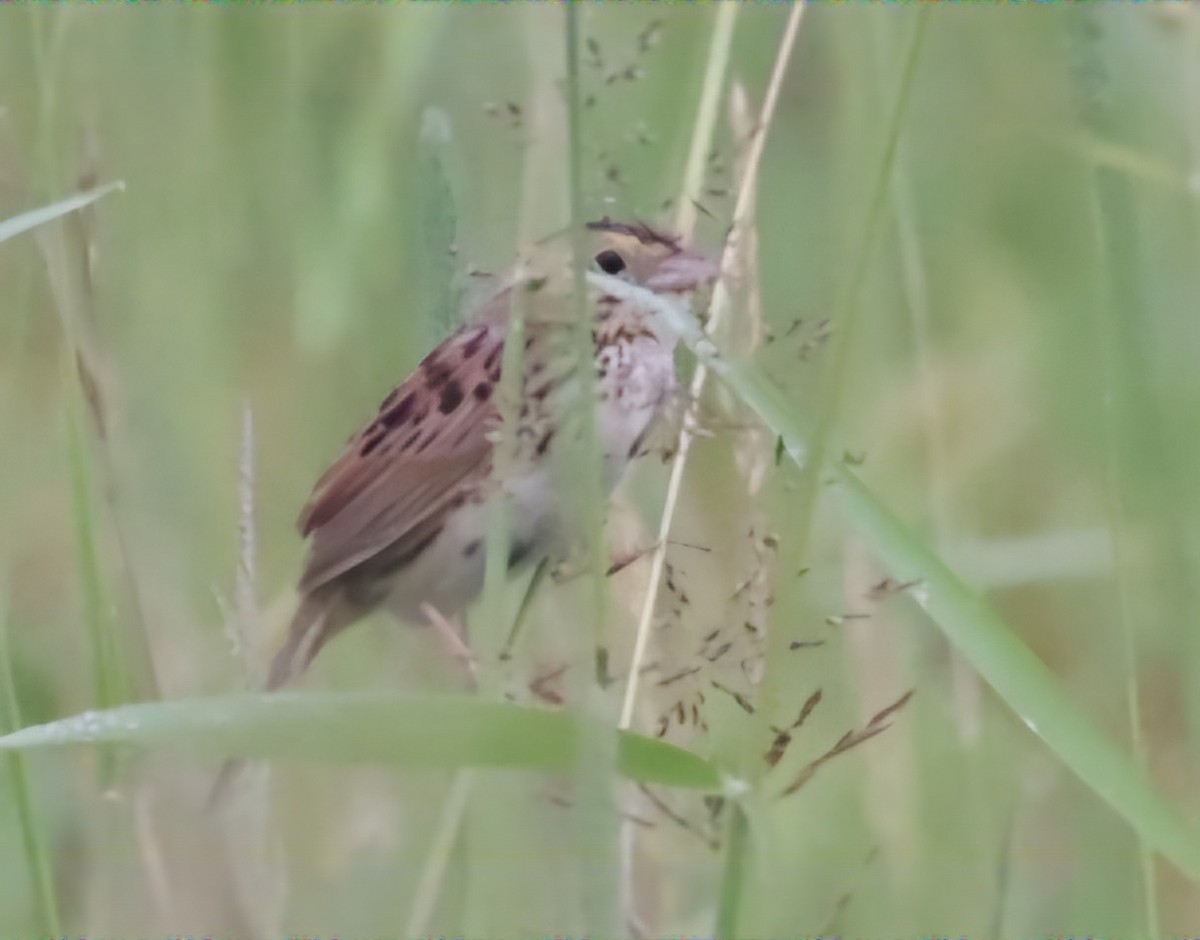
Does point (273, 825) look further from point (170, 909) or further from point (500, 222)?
point (500, 222)

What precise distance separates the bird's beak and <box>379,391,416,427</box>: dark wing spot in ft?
0.42

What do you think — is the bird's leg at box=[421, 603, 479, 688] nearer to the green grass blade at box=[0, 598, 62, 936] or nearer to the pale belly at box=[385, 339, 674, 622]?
the pale belly at box=[385, 339, 674, 622]

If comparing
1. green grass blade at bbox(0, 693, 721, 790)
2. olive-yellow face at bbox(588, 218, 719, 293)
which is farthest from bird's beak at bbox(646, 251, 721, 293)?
green grass blade at bbox(0, 693, 721, 790)

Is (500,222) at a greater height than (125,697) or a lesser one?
greater

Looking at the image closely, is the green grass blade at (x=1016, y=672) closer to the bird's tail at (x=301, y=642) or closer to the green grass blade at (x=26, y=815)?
the bird's tail at (x=301, y=642)

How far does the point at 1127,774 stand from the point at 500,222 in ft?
1.17

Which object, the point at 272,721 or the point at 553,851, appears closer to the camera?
the point at 272,721

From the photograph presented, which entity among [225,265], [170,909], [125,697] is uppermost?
[225,265]

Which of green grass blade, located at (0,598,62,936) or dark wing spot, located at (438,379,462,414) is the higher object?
dark wing spot, located at (438,379,462,414)

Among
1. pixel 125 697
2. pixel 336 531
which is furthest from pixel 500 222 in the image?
pixel 125 697

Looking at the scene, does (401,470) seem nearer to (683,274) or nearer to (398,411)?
(398,411)

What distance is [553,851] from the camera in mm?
517

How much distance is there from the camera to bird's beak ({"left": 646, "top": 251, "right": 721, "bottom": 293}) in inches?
20.2

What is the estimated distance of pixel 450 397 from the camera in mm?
535
